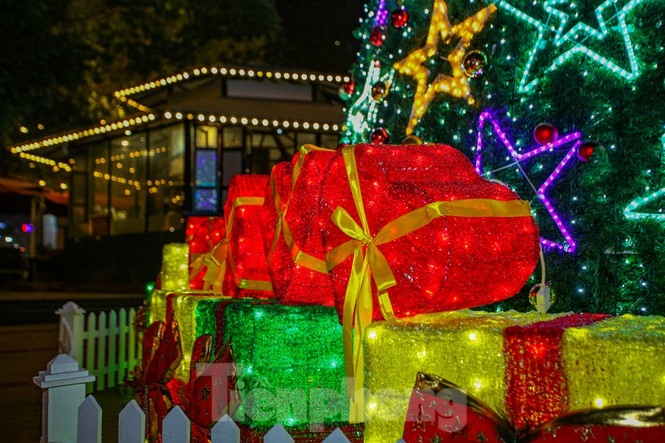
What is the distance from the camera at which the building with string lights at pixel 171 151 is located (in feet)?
62.5

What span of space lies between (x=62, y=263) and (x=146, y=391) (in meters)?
23.2

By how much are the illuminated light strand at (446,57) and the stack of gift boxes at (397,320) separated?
1.93 meters

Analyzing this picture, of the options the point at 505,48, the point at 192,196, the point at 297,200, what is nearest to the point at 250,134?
the point at 192,196

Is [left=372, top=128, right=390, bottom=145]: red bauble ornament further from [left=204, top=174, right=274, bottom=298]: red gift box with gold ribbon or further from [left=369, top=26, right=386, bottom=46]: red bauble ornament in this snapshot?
[left=204, top=174, right=274, bottom=298]: red gift box with gold ribbon

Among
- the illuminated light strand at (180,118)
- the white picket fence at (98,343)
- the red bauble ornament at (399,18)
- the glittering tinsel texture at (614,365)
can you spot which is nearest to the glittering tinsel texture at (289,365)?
the glittering tinsel texture at (614,365)

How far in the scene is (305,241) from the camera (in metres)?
2.83

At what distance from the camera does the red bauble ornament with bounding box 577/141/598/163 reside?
3.75m

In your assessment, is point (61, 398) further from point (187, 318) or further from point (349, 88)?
point (349, 88)

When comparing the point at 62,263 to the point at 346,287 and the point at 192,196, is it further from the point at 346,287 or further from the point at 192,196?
the point at 346,287

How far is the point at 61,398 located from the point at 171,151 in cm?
1855

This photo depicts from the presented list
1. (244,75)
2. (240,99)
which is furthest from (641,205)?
(244,75)

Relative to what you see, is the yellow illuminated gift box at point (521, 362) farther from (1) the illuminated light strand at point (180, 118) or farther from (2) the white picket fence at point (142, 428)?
(1) the illuminated light strand at point (180, 118)

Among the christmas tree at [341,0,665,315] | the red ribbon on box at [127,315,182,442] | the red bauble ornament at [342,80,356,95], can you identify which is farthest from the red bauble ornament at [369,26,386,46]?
the red ribbon on box at [127,315,182,442]

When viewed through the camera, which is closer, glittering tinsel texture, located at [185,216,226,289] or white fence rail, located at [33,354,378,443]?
white fence rail, located at [33,354,378,443]
